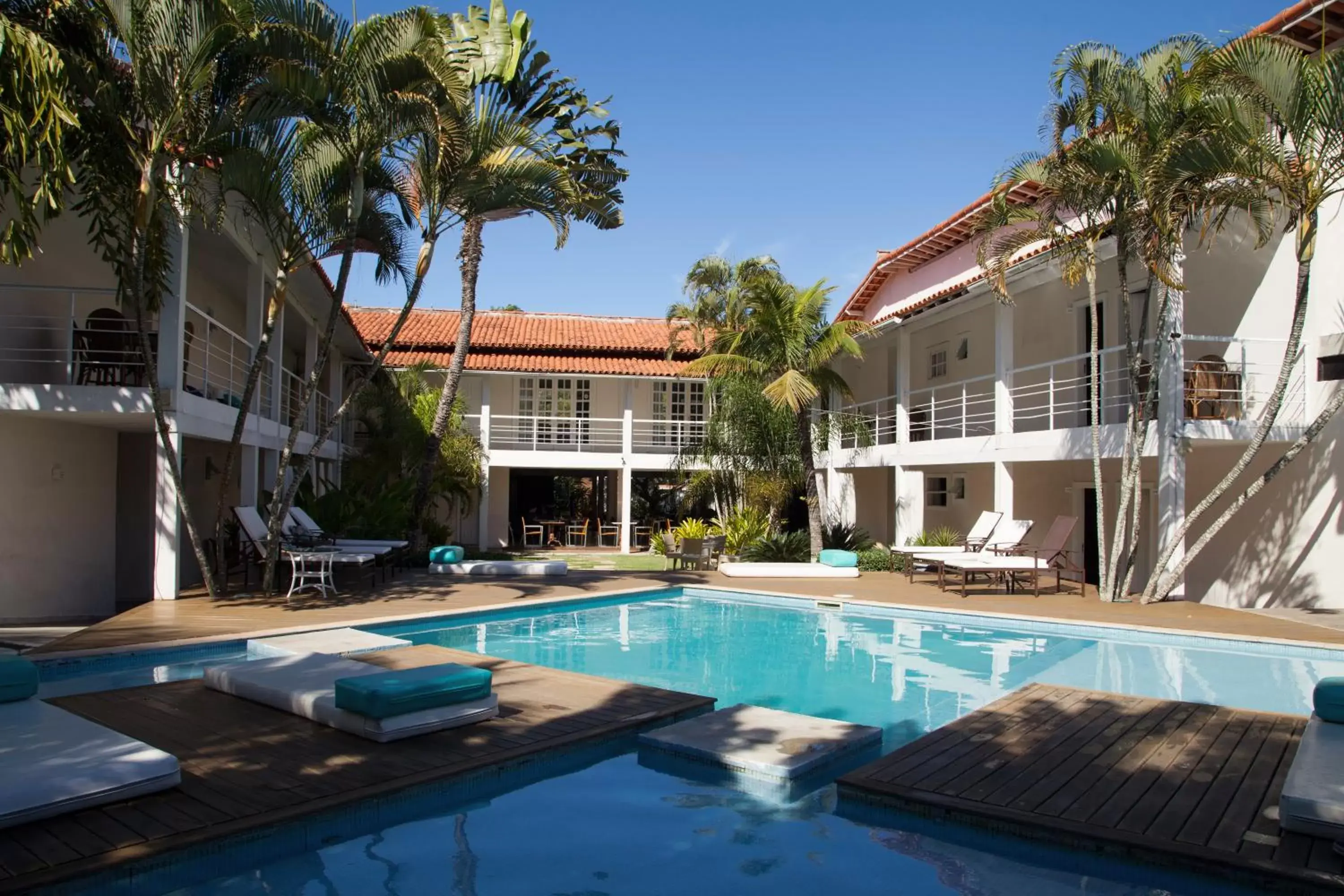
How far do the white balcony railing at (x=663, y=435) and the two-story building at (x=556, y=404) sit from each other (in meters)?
0.05

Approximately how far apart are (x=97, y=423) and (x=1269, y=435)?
52.1ft

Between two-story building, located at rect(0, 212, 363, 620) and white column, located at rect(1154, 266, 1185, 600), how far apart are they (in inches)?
471

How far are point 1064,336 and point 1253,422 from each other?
4858 millimetres

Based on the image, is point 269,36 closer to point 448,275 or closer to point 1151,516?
point 448,275

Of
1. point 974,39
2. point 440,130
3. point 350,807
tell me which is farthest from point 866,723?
point 974,39

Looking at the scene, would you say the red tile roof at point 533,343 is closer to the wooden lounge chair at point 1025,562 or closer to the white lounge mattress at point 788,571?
the white lounge mattress at point 788,571

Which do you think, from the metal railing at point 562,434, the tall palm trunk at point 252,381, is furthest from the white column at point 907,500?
the tall palm trunk at point 252,381

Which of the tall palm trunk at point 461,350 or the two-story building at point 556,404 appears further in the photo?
the two-story building at point 556,404

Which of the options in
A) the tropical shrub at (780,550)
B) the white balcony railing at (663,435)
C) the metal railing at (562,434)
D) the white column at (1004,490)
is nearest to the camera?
the white column at (1004,490)

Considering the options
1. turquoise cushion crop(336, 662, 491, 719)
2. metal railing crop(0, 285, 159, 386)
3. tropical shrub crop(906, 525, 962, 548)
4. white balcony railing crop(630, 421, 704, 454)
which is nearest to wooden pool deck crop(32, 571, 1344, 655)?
tropical shrub crop(906, 525, 962, 548)

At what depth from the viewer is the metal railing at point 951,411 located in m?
19.6

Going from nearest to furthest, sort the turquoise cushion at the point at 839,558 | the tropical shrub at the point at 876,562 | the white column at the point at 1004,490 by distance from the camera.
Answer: the white column at the point at 1004,490 → the turquoise cushion at the point at 839,558 → the tropical shrub at the point at 876,562

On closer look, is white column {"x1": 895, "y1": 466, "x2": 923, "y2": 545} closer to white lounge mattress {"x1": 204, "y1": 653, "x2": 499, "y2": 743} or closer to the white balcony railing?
the white balcony railing

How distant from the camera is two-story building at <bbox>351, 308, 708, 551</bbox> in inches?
969
